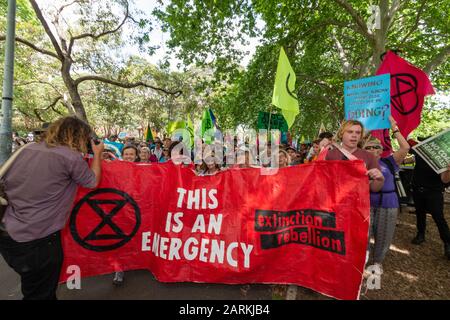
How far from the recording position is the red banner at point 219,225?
2.71 meters

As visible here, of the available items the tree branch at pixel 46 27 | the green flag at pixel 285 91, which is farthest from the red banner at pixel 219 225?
the tree branch at pixel 46 27

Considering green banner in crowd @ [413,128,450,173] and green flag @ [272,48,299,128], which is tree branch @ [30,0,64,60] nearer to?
green flag @ [272,48,299,128]

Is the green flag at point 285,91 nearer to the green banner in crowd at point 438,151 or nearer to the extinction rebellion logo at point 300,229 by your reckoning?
the green banner in crowd at point 438,151

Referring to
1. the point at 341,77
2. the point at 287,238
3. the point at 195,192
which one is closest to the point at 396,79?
the point at 287,238

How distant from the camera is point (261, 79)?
9.54 metres

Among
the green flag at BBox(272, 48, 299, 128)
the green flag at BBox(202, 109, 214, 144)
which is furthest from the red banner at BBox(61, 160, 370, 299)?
the green flag at BBox(202, 109, 214, 144)

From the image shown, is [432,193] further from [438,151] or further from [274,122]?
[274,122]

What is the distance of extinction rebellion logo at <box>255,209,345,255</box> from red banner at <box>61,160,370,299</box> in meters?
0.01

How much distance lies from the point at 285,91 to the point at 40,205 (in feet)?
12.5

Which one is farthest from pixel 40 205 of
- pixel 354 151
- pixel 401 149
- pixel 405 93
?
pixel 405 93

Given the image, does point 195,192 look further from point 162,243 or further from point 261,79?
point 261,79

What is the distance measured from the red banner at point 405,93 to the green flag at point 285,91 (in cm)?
146

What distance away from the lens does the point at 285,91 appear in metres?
4.47

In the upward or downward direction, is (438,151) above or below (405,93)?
below
